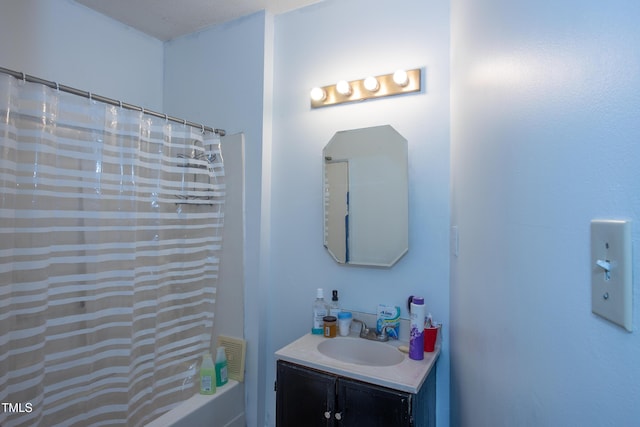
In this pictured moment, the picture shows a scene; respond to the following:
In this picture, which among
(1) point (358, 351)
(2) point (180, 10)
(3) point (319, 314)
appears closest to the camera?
(1) point (358, 351)

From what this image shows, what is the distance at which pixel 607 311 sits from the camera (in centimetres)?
39

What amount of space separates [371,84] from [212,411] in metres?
1.89

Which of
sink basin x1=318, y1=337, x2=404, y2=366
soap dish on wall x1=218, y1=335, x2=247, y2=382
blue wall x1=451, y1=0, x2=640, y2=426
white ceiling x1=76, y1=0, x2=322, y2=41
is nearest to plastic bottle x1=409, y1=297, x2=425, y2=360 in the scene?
sink basin x1=318, y1=337, x2=404, y2=366

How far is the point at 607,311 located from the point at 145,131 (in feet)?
6.06

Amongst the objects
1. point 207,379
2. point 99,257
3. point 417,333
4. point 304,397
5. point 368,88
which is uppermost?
point 368,88

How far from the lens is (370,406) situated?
125 cm

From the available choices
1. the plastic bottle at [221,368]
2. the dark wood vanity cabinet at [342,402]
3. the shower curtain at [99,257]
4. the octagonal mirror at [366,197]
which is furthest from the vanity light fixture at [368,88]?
the plastic bottle at [221,368]

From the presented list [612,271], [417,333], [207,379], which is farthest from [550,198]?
[207,379]

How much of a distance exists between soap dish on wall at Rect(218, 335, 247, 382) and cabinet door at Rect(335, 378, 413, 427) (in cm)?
80

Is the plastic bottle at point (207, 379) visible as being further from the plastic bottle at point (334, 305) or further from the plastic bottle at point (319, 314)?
the plastic bottle at point (334, 305)

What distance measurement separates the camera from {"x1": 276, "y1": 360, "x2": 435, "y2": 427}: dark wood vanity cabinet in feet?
3.95

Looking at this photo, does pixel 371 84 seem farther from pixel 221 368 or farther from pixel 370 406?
pixel 221 368

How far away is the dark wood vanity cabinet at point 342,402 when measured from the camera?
3.95 feet

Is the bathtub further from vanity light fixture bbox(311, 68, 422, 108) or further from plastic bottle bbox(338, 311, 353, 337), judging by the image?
vanity light fixture bbox(311, 68, 422, 108)
